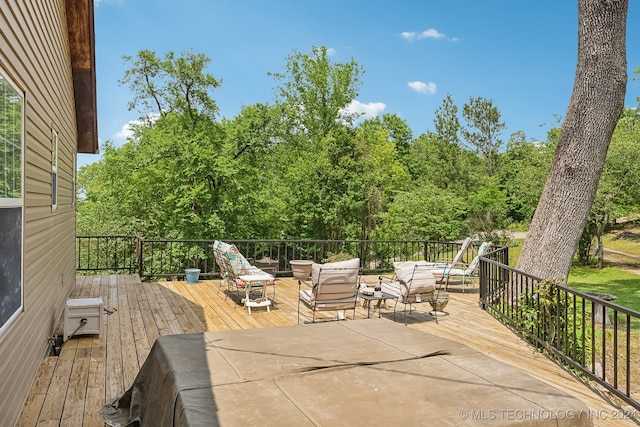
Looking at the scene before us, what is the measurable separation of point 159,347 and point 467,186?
905 inches

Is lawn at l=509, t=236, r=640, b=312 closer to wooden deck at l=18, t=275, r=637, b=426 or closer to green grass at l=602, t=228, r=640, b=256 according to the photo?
green grass at l=602, t=228, r=640, b=256

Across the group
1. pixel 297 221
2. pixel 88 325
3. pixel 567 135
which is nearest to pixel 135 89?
pixel 297 221

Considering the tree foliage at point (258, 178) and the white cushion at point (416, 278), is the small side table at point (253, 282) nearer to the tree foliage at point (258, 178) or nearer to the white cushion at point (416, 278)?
the white cushion at point (416, 278)

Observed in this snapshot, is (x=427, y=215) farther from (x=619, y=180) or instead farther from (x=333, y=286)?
(x=333, y=286)

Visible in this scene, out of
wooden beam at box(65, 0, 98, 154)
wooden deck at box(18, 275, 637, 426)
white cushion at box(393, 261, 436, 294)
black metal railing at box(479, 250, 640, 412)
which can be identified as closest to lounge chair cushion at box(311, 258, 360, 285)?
white cushion at box(393, 261, 436, 294)

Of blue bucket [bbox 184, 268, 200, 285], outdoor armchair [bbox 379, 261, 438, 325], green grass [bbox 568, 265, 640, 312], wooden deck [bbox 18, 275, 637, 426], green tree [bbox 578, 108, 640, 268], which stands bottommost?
green grass [bbox 568, 265, 640, 312]

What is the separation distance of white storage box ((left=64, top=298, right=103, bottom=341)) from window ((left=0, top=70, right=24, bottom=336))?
→ 7.01ft

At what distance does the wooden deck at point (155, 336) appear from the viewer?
Answer: 3.69m

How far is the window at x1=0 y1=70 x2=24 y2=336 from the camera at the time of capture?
2811 mm

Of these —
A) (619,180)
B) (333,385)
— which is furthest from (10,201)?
(619,180)

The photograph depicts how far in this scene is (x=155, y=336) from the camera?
223 inches

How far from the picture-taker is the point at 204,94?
18.2 m

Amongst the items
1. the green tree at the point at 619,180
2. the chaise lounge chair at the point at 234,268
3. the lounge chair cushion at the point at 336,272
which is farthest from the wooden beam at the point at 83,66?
the green tree at the point at 619,180

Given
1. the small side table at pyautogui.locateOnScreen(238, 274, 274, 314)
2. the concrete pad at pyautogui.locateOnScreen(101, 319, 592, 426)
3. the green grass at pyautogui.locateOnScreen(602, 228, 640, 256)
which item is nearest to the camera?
the concrete pad at pyautogui.locateOnScreen(101, 319, 592, 426)
